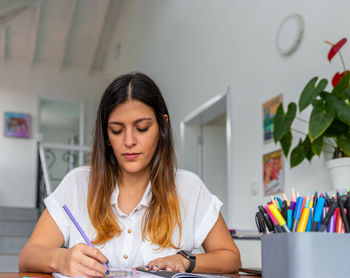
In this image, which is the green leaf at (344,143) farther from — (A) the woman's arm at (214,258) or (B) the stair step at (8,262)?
(B) the stair step at (8,262)

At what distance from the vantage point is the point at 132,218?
1.30 meters

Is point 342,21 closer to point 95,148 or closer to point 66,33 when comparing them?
point 95,148

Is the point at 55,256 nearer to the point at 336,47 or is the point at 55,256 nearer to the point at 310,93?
the point at 310,93

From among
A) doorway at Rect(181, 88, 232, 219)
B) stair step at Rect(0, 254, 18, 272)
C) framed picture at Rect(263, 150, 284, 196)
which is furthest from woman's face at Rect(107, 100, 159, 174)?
stair step at Rect(0, 254, 18, 272)

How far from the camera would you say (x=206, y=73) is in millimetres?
3945

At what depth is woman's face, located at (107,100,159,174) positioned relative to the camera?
4.15 ft

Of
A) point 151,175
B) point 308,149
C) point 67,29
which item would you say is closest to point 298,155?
point 308,149

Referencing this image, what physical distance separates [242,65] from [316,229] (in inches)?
107

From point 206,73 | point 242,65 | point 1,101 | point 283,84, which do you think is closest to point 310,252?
point 283,84

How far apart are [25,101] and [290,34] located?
5.60m

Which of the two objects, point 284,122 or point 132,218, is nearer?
point 132,218

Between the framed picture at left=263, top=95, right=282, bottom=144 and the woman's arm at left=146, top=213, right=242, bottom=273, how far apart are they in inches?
63.3

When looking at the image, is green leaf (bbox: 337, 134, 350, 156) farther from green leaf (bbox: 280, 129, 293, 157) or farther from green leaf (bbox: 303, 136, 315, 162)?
green leaf (bbox: 280, 129, 293, 157)

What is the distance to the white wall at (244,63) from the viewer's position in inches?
97.6
